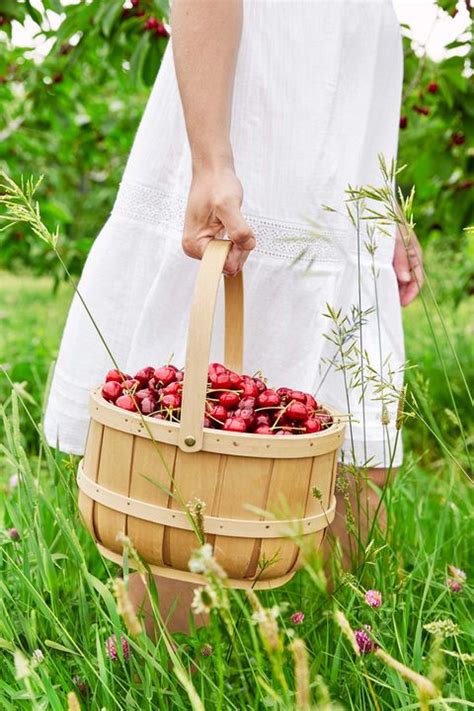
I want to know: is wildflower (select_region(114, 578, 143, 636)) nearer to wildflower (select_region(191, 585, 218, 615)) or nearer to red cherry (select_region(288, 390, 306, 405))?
wildflower (select_region(191, 585, 218, 615))

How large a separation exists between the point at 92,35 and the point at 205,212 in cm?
145

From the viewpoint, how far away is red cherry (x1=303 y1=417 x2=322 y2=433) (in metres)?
1.16

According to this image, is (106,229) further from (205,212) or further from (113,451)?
(113,451)

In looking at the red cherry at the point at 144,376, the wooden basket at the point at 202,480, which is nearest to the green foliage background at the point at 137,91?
the red cherry at the point at 144,376

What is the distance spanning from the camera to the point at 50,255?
3.51 m

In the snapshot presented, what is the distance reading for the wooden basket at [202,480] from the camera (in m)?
1.06

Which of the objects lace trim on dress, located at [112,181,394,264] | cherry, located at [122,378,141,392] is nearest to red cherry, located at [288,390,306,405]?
cherry, located at [122,378,141,392]

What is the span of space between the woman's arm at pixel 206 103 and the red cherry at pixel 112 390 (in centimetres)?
24

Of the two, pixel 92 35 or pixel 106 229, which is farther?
pixel 92 35

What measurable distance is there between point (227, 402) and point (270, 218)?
456 millimetres

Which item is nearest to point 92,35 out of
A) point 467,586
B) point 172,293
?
point 172,293

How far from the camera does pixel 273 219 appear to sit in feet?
4.85

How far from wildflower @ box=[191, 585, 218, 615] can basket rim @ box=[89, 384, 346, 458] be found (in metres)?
0.37

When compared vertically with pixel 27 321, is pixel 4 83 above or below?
above
